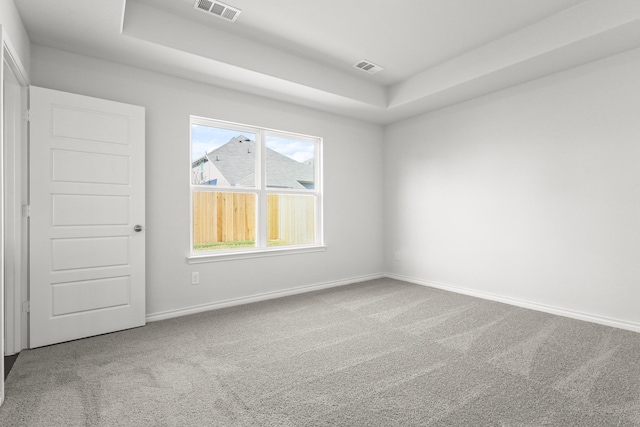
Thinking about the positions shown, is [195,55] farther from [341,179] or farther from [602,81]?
[602,81]

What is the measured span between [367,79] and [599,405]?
3840 millimetres

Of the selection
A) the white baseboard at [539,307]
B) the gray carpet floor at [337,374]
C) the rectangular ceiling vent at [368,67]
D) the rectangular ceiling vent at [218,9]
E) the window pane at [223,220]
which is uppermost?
the rectangular ceiling vent at [368,67]

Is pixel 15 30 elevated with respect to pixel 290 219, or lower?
elevated

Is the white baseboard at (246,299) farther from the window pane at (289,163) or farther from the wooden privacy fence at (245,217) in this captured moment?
the window pane at (289,163)

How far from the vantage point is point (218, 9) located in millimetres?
2752

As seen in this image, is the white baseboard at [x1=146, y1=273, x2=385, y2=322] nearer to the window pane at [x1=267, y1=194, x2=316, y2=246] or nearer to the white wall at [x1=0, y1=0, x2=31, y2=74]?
the window pane at [x1=267, y1=194, x2=316, y2=246]

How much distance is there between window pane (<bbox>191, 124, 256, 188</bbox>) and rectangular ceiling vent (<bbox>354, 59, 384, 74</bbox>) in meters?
1.53

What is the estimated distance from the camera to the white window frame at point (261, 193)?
358 centimetres

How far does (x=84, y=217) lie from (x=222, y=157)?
4.99 ft

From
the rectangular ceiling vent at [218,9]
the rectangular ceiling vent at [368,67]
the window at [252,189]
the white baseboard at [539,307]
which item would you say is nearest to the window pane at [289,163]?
the window at [252,189]

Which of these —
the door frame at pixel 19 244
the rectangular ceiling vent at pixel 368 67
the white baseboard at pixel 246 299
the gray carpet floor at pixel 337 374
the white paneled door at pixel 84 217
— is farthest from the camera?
the rectangular ceiling vent at pixel 368 67

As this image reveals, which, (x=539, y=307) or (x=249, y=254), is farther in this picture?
(x=249, y=254)

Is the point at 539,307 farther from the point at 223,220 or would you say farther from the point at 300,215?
the point at 223,220

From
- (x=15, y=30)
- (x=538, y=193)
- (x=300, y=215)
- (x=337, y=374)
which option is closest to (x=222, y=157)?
(x=300, y=215)
